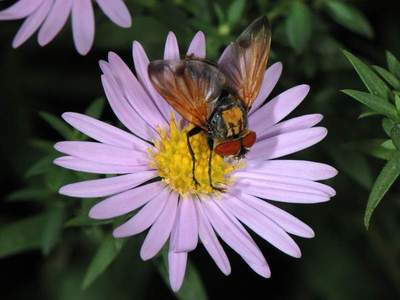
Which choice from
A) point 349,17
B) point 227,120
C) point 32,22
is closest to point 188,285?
point 227,120

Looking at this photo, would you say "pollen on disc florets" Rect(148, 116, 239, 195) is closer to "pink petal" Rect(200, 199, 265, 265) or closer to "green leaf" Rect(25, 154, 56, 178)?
"pink petal" Rect(200, 199, 265, 265)

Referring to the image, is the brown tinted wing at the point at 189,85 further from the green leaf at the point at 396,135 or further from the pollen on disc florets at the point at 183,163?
the green leaf at the point at 396,135

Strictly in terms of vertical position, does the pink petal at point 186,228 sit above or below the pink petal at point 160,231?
below

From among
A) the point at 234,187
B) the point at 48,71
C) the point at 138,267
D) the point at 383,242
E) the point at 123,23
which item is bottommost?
the point at 383,242

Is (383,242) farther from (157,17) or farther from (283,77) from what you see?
(157,17)

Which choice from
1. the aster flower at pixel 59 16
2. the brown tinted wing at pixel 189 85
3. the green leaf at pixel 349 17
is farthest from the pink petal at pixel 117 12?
the green leaf at pixel 349 17

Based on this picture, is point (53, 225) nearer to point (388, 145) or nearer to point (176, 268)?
point (176, 268)

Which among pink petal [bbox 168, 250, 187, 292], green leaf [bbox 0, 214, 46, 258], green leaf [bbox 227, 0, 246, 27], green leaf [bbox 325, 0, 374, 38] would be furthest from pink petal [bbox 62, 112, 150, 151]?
green leaf [bbox 325, 0, 374, 38]

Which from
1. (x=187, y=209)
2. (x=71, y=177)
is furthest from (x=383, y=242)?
(x=71, y=177)
